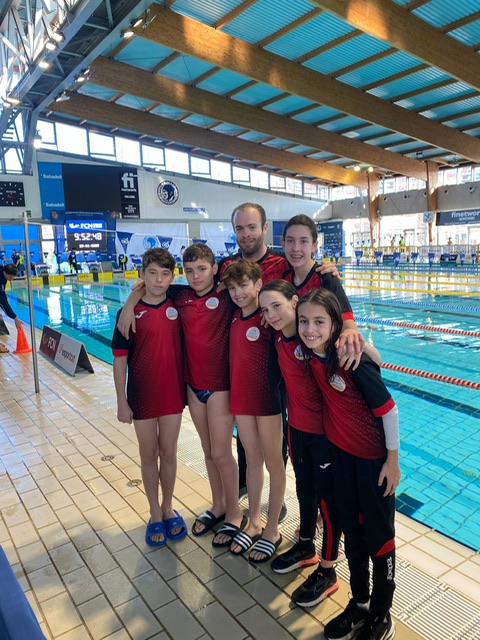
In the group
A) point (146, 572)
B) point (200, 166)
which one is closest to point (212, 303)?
point (146, 572)

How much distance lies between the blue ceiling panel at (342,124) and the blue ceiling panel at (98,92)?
29.3 ft

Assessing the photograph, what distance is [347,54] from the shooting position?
13.0 meters

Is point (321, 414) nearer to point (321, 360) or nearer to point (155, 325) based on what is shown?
point (321, 360)

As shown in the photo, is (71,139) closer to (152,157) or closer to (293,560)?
(152,157)

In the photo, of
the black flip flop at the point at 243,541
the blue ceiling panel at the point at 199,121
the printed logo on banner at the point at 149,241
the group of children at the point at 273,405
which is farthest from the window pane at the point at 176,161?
the black flip flop at the point at 243,541

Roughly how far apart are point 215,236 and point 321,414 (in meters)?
27.0

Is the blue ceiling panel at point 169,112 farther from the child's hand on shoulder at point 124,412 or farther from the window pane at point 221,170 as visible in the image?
the child's hand on shoulder at point 124,412

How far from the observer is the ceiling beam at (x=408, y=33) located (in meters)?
9.26

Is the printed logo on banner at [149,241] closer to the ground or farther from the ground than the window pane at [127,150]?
closer to the ground

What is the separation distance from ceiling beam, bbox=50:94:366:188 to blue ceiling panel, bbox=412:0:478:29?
12867 millimetres

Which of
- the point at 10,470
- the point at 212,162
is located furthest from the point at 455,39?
the point at 212,162

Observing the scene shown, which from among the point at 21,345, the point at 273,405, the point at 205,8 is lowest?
the point at 21,345

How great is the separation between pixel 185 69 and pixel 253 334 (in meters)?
15.6

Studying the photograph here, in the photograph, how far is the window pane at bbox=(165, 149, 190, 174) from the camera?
26.1 meters
